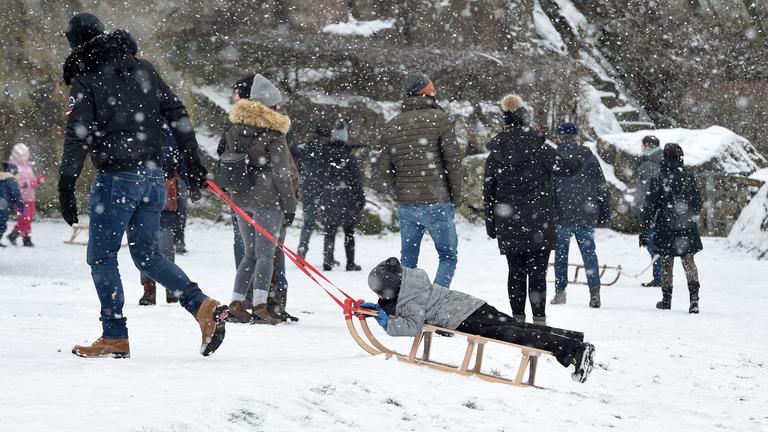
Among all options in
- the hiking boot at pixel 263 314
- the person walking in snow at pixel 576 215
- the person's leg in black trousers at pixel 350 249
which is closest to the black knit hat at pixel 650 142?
the person walking in snow at pixel 576 215

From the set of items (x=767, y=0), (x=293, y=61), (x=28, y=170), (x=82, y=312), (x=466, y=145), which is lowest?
(x=82, y=312)

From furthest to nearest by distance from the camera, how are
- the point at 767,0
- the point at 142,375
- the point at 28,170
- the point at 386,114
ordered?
the point at 767,0 < the point at 386,114 < the point at 28,170 < the point at 142,375

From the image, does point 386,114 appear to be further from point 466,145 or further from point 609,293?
point 609,293

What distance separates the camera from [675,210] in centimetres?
862

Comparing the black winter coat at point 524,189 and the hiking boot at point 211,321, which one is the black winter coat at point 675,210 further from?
the hiking boot at point 211,321

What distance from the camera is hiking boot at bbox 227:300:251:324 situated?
654cm

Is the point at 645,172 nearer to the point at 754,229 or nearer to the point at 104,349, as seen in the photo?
the point at 754,229

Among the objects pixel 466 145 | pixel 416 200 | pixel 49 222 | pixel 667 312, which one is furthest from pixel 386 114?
pixel 416 200

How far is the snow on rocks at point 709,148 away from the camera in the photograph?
16750 millimetres

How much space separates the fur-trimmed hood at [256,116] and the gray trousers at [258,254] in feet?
2.13

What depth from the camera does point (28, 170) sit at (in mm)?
14031

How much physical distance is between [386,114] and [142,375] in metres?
13.7

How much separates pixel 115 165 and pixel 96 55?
59cm

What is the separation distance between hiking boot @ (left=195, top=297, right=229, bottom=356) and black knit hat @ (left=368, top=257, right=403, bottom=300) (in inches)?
35.9
